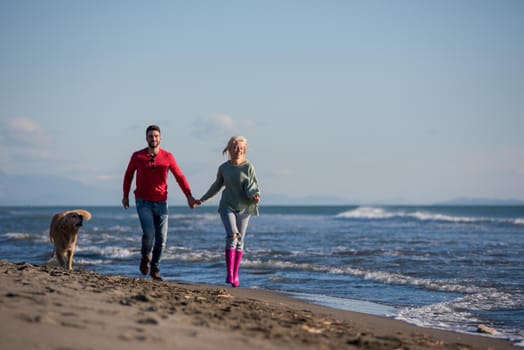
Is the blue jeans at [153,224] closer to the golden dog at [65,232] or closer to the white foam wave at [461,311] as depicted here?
the golden dog at [65,232]

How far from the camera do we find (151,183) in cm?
773

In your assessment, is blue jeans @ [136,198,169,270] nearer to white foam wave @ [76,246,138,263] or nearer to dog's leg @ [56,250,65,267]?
dog's leg @ [56,250,65,267]

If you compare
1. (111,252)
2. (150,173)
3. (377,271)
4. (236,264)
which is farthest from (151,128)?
(111,252)

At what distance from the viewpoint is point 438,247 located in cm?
1622

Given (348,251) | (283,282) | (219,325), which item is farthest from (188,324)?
(348,251)

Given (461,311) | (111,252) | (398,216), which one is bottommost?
(111,252)

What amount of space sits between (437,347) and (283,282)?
5480 millimetres

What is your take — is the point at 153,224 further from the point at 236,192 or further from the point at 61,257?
the point at 61,257

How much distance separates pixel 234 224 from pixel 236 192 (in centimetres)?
43

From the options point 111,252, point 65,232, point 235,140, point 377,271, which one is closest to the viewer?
point 235,140

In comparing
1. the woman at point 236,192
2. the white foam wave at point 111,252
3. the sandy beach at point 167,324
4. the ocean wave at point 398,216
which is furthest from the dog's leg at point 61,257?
the ocean wave at point 398,216

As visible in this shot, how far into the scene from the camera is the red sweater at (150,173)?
7.71 m

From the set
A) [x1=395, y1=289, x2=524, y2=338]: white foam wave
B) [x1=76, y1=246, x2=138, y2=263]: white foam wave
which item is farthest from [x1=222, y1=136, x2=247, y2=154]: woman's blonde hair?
[x1=76, y1=246, x2=138, y2=263]: white foam wave

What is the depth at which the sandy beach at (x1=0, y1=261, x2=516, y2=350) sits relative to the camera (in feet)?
12.6
